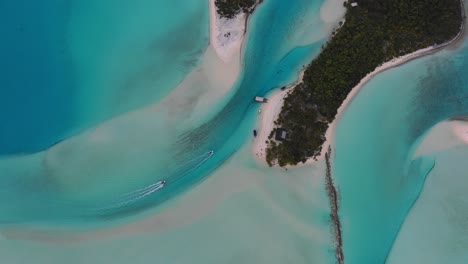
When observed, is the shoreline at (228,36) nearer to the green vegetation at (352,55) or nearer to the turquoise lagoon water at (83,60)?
the turquoise lagoon water at (83,60)

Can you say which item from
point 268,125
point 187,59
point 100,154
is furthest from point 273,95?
point 100,154

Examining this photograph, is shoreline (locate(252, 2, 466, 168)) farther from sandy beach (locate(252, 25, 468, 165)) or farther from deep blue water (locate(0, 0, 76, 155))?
deep blue water (locate(0, 0, 76, 155))

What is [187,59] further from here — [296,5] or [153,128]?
[296,5]

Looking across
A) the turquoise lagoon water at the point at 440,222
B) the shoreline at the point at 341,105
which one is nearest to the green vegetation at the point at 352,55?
the shoreline at the point at 341,105

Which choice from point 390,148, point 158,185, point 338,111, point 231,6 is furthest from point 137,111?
point 390,148

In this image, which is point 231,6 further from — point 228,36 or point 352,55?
point 352,55

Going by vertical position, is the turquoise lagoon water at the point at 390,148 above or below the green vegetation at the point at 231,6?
below
